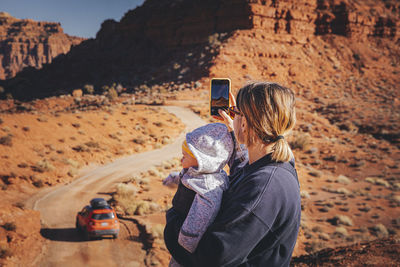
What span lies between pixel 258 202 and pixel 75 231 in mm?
9627

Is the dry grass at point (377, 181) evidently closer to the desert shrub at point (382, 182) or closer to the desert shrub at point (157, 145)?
the desert shrub at point (382, 182)

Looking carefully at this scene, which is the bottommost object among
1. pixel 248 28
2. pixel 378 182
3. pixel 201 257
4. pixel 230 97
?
pixel 378 182

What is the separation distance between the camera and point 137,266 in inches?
291

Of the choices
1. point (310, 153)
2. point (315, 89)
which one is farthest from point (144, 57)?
point (310, 153)

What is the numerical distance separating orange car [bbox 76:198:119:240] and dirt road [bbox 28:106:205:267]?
40 cm

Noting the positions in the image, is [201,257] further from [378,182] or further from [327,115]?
[327,115]

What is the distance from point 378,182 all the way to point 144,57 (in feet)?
172

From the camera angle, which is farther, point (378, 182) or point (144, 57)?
point (144, 57)

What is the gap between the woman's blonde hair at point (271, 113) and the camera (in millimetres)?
1678

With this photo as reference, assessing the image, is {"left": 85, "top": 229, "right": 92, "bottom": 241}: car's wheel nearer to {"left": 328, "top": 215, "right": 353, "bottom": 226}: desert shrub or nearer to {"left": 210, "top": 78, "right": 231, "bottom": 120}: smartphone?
{"left": 210, "top": 78, "right": 231, "bottom": 120}: smartphone

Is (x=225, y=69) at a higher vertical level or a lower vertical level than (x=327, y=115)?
higher

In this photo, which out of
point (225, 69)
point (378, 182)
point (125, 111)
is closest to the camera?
point (378, 182)

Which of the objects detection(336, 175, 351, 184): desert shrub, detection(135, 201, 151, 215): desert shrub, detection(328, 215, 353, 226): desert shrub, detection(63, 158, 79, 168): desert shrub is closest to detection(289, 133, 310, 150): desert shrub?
detection(336, 175, 351, 184): desert shrub

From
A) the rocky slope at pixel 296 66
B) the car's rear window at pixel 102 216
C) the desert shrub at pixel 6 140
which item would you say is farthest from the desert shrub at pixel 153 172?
the rocky slope at pixel 296 66
